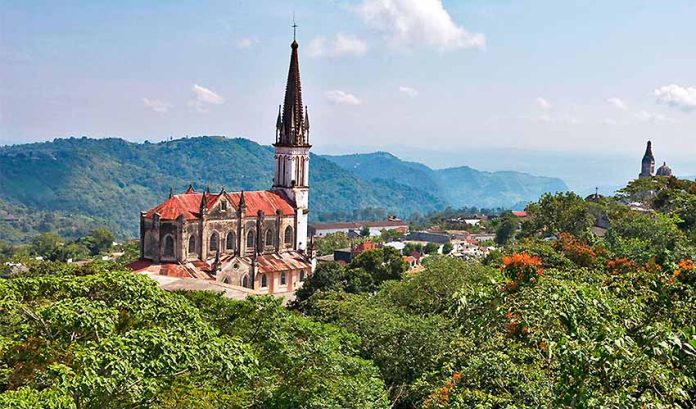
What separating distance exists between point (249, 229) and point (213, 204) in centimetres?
326

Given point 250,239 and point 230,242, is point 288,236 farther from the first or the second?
point 230,242

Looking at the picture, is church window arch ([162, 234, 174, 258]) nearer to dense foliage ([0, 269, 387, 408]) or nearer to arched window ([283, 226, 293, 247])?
arched window ([283, 226, 293, 247])

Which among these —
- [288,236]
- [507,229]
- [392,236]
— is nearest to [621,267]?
[288,236]

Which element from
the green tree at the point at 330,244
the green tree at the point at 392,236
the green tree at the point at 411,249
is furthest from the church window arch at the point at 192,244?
the green tree at the point at 392,236

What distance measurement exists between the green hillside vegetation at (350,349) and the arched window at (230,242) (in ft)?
73.6

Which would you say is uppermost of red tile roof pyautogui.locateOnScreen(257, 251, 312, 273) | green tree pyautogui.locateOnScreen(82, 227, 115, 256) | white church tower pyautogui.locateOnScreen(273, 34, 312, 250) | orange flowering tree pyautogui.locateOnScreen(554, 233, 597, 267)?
white church tower pyautogui.locateOnScreen(273, 34, 312, 250)

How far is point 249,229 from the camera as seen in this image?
4456cm

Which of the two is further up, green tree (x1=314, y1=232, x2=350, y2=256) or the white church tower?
the white church tower

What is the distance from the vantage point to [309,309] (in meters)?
34.2

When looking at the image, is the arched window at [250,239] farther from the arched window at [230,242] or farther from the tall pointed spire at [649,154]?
the tall pointed spire at [649,154]

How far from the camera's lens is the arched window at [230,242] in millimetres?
43031

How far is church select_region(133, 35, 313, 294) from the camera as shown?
132ft

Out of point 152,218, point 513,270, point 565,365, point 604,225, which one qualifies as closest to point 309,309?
point 152,218

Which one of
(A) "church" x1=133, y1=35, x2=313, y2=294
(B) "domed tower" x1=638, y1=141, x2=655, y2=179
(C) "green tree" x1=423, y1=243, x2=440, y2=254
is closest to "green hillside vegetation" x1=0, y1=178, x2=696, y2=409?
(A) "church" x1=133, y1=35, x2=313, y2=294
